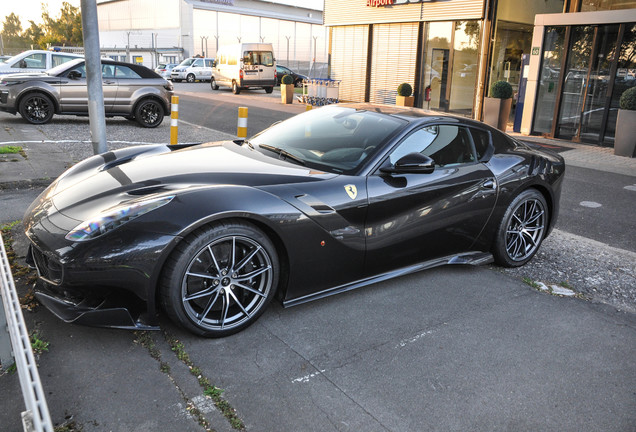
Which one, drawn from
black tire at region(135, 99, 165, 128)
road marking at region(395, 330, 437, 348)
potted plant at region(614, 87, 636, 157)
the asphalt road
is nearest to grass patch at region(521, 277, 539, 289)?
the asphalt road

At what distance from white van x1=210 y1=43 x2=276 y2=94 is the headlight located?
2522cm

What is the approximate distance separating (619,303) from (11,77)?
12468 mm

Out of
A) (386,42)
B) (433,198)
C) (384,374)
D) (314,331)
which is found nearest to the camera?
(384,374)

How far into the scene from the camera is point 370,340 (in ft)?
10.7

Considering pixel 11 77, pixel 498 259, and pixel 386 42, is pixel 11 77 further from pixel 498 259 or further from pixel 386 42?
pixel 386 42

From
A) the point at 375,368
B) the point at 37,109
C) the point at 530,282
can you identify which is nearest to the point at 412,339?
the point at 375,368

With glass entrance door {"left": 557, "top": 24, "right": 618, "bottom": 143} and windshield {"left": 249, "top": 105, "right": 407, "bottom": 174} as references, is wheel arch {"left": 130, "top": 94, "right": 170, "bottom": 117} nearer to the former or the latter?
windshield {"left": 249, "top": 105, "right": 407, "bottom": 174}

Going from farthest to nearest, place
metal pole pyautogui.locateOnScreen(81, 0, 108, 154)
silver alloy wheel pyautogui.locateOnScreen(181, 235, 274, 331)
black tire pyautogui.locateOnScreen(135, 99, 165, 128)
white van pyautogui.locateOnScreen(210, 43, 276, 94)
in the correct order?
white van pyautogui.locateOnScreen(210, 43, 276, 94) < black tire pyautogui.locateOnScreen(135, 99, 165, 128) < metal pole pyautogui.locateOnScreen(81, 0, 108, 154) < silver alloy wheel pyautogui.locateOnScreen(181, 235, 274, 331)

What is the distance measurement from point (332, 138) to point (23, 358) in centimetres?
276

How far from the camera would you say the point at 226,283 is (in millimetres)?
3164

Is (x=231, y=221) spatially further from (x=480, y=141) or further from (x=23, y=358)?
(x=480, y=141)

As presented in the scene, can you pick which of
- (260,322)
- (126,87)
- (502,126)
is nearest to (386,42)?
(502,126)

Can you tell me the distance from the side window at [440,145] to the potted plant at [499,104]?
33.8 ft

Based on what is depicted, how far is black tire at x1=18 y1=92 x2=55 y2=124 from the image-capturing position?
38.7 ft
